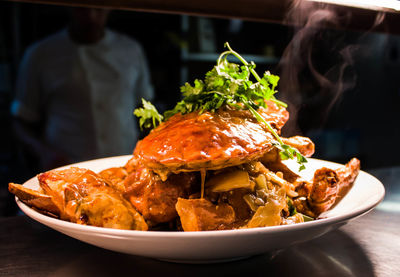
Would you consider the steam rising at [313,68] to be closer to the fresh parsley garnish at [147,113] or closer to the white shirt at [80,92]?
the fresh parsley garnish at [147,113]

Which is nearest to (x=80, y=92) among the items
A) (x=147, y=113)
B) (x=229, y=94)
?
(x=147, y=113)

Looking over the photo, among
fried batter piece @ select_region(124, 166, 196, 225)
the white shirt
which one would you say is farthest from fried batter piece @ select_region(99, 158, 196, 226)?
the white shirt

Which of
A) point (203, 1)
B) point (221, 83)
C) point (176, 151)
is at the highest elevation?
point (203, 1)

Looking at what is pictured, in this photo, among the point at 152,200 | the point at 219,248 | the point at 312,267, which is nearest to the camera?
the point at 219,248

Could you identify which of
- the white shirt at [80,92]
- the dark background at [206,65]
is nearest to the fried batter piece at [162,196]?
the dark background at [206,65]

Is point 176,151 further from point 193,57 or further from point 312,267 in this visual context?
point 193,57

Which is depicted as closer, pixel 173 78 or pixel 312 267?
pixel 312 267

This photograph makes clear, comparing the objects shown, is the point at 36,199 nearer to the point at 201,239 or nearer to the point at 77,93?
Result: the point at 201,239

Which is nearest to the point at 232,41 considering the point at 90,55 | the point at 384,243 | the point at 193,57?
the point at 193,57
